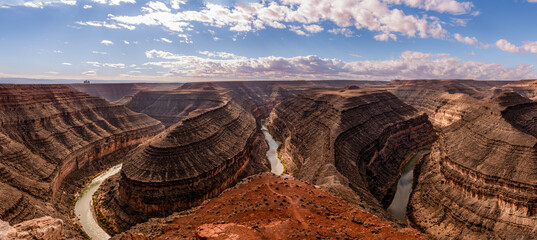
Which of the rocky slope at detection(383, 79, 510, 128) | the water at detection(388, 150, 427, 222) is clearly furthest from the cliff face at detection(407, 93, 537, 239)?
the rocky slope at detection(383, 79, 510, 128)

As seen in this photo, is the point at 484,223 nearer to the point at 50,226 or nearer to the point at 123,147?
the point at 50,226

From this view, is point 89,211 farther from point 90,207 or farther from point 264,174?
point 264,174

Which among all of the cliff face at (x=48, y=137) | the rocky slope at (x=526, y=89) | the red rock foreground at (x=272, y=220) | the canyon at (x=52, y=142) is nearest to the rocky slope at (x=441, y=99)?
the rocky slope at (x=526, y=89)

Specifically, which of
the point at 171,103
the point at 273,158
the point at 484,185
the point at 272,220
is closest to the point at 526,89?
the point at 484,185

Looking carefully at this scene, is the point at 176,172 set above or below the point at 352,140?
below

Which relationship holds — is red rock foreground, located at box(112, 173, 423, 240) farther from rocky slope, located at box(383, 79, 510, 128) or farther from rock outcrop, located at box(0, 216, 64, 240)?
rocky slope, located at box(383, 79, 510, 128)
